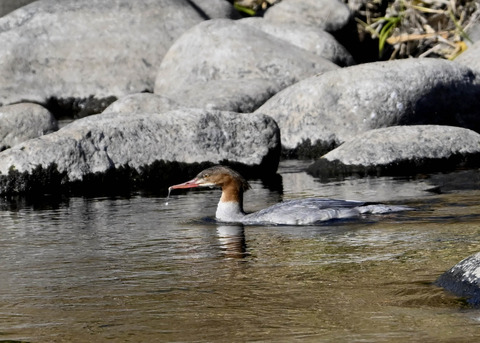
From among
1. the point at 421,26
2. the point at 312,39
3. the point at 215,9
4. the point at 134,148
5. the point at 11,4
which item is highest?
the point at 11,4

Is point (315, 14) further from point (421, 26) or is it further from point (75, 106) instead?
point (75, 106)

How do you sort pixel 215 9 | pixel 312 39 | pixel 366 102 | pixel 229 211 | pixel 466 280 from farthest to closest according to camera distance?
pixel 215 9 → pixel 312 39 → pixel 366 102 → pixel 229 211 → pixel 466 280

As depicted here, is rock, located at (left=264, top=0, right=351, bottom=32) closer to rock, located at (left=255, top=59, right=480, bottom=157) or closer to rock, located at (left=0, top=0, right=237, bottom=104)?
rock, located at (left=0, top=0, right=237, bottom=104)

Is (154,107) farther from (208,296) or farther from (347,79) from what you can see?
(208,296)

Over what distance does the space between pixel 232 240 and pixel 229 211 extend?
1113 millimetres

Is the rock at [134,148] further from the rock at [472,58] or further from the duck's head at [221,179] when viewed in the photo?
the rock at [472,58]

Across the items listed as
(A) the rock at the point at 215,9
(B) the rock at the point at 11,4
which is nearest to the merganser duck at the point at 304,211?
(A) the rock at the point at 215,9

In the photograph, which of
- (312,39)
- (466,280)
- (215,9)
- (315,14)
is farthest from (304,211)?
(215,9)

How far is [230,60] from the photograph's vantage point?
17.9 m

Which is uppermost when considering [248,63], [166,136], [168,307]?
[248,63]

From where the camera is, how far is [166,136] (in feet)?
44.2

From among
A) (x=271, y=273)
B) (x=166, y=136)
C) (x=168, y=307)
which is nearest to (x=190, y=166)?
(x=166, y=136)

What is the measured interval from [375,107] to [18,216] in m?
6.17

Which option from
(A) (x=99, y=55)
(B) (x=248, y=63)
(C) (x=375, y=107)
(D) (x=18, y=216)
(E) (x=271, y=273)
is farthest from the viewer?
(A) (x=99, y=55)
